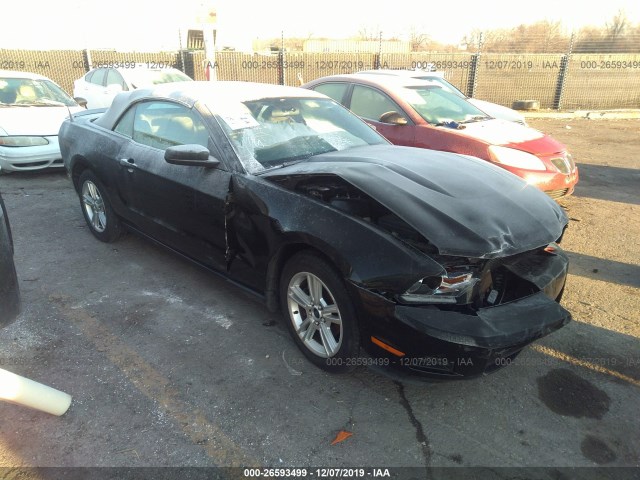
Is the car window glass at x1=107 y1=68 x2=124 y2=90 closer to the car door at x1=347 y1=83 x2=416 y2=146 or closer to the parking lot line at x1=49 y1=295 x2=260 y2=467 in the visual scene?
the car door at x1=347 y1=83 x2=416 y2=146

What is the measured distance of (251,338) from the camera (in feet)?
10.5

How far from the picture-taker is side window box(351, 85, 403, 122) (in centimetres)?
621

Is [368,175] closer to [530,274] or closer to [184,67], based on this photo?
[530,274]

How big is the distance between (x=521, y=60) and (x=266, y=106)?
642 inches

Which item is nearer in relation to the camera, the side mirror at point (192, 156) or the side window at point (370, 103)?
the side mirror at point (192, 156)

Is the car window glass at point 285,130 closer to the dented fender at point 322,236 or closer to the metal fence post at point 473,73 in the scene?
the dented fender at point 322,236

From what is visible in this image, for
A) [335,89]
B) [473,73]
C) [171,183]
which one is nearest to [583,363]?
[171,183]

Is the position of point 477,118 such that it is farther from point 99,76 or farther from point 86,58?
point 86,58

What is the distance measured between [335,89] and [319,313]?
4798mm

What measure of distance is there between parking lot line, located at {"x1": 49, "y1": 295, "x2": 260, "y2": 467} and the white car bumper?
4314mm

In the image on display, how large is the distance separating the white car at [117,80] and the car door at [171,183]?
711 centimetres

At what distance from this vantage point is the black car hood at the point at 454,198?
8.02 ft

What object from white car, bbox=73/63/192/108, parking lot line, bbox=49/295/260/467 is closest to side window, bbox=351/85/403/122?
parking lot line, bbox=49/295/260/467

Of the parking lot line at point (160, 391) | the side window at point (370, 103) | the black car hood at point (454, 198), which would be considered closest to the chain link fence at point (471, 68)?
the side window at point (370, 103)
